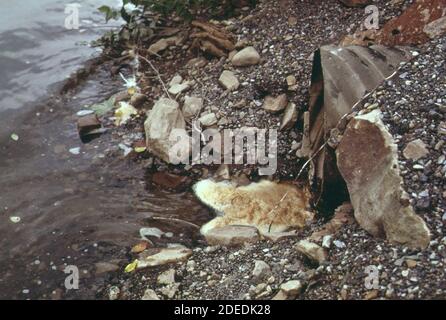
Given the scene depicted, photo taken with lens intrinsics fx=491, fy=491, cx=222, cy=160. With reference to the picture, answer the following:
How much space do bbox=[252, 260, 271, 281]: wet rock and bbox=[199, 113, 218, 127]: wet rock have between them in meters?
1.31

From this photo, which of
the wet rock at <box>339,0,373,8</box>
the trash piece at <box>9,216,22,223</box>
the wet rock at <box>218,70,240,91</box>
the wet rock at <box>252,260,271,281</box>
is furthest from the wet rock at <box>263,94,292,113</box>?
the trash piece at <box>9,216,22,223</box>

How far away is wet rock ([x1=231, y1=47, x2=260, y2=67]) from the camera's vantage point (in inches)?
143

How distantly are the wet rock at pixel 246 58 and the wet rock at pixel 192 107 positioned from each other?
408mm

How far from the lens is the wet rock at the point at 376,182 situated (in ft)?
6.94

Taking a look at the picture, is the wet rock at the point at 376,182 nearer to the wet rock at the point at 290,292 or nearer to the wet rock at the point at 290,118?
the wet rock at the point at 290,292

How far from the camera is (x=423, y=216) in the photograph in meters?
2.09

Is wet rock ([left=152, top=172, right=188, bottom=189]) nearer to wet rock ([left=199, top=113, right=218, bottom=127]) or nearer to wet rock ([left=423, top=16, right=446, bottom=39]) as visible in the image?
wet rock ([left=199, top=113, right=218, bottom=127])

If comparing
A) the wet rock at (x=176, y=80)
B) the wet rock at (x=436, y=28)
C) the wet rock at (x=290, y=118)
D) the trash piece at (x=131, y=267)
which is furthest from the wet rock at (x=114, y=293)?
the wet rock at (x=436, y=28)

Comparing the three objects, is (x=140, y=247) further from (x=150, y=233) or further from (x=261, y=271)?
(x=261, y=271)

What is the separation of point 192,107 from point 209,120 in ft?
0.66

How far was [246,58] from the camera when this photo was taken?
11.9 ft

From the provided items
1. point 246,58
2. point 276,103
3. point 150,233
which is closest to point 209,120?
point 276,103
